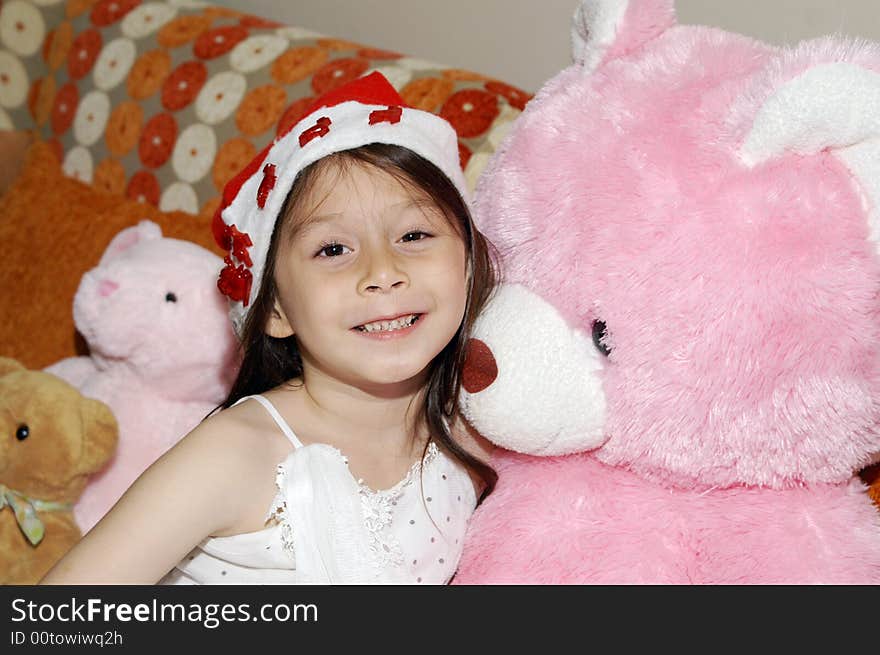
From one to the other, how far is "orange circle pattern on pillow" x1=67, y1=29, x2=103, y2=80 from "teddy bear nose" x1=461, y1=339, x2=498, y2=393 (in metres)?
1.28

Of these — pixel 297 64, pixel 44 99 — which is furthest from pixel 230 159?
pixel 44 99

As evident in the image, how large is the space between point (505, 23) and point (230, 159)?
0.54 meters

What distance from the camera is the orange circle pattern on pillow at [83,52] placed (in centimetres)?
193

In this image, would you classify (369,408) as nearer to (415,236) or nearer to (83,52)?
(415,236)

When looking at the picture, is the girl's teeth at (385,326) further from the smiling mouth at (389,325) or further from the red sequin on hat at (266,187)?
the red sequin on hat at (266,187)

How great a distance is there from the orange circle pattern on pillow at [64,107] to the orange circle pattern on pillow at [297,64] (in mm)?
479

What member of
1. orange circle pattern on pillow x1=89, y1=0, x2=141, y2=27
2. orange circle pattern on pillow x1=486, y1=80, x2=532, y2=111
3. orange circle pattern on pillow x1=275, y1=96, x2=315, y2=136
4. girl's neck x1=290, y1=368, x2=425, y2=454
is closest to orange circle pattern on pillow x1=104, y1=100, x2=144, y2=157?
orange circle pattern on pillow x1=89, y1=0, x2=141, y2=27

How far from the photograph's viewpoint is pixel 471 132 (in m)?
1.43

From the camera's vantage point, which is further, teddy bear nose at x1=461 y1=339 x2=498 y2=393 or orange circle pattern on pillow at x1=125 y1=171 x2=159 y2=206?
orange circle pattern on pillow at x1=125 y1=171 x2=159 y2=206

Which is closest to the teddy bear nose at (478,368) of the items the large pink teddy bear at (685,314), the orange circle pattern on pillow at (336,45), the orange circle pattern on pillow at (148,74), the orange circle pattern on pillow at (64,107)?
the large pink teddy bear at (685,314)

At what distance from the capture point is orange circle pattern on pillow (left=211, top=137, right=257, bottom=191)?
5.51ft

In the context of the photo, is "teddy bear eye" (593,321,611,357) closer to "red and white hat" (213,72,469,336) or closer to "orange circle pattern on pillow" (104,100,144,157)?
"red and white hat" (213,72,469,336)

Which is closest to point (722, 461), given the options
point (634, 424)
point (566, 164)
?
point (634, 424)
